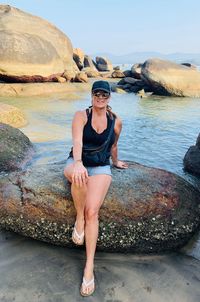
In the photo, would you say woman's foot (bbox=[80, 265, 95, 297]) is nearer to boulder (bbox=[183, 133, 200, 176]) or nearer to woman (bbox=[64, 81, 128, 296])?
woman (bbox=[64, 81, 128, 296])

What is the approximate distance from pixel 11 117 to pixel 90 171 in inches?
246

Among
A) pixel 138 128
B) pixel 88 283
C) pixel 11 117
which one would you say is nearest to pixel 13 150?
pixel 11 117

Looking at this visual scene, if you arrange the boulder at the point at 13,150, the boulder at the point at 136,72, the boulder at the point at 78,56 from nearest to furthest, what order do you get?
the boulder at the point at 13,150, the boulder at the point at 136,72, the boulder at the point at 78,56

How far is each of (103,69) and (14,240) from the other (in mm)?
35275

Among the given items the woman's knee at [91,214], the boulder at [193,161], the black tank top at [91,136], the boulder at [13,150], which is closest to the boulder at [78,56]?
the boulder at [13,150]

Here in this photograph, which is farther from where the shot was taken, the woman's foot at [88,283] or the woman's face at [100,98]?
the woman's face at [100,98]

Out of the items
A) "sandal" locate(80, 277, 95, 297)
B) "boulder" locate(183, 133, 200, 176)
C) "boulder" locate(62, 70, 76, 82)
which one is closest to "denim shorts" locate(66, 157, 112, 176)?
"sandal" locate(80, 277, 95, 297)

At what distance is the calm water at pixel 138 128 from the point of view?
787cm

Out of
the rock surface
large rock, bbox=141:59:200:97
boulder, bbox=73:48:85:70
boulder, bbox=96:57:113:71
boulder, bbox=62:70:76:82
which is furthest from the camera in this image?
boulder, bbox=96:57:113:71

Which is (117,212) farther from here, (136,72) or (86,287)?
(136,72)

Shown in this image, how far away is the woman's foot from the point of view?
11.2 feet

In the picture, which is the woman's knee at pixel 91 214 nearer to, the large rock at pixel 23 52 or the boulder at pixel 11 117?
the boulder at pixel 11 117

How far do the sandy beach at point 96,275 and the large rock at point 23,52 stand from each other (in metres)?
14.4

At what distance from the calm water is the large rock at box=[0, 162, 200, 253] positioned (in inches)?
17.6
